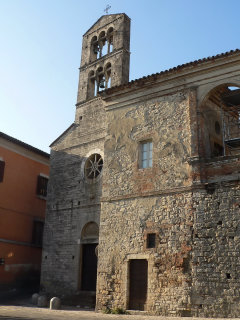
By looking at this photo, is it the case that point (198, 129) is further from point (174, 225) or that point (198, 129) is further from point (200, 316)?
point (200, 316)

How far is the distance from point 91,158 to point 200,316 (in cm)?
891

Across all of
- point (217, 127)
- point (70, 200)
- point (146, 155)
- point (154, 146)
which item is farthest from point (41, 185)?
point (217, 127)

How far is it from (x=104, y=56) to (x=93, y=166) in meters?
5.77

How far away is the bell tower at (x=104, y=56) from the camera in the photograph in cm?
1841

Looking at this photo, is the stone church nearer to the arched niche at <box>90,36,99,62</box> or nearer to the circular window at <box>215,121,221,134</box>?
the circular window at <box>215,121,221,134</box>

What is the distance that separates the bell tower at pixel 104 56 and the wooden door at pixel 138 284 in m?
8.70

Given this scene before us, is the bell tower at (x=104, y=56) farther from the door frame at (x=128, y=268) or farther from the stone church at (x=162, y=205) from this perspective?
the door frame at (x=128, y=268)

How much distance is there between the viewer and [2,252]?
18516 mm

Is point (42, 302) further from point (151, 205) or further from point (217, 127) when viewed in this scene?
point (217, 127)

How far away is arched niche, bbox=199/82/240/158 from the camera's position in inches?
505

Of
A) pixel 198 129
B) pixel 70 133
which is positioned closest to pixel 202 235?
pixel 198 129

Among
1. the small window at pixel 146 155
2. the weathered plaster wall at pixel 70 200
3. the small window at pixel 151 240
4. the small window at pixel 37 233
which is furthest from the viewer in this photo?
the small window at pixel 37 233

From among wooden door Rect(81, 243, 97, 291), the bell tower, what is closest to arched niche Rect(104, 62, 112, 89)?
the bell tower

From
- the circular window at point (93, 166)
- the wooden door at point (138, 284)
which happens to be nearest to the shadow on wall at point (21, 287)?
the circular window at point (93, 166)
